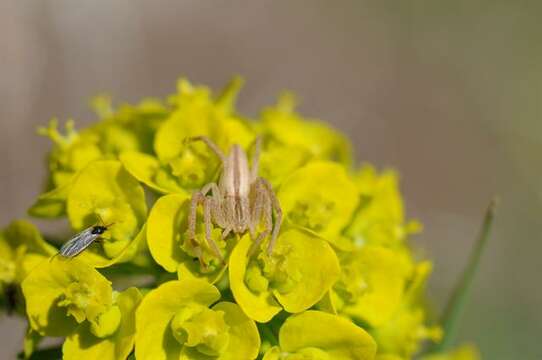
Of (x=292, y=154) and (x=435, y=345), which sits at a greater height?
(x=292, y=154)

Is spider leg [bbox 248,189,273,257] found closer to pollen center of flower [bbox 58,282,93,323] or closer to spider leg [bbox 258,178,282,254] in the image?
spider leg [bbox 258,178,282,254]

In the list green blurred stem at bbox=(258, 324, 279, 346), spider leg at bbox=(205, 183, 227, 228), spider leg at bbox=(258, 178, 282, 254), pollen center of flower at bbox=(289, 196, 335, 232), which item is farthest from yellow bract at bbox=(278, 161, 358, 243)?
green blurred stem at bbox=(258, 324, 279, 346)

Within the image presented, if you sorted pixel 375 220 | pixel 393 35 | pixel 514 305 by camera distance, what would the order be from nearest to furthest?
1. pixel 375 220
2. pixel 514 305
3. pixel 393 35

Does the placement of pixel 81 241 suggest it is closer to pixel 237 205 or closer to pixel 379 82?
pixel 237 205

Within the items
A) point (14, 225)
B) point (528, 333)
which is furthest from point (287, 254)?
point (528, 333)

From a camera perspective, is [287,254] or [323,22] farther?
[323,22]

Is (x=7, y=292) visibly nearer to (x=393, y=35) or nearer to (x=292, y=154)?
(x=292, y=154)
